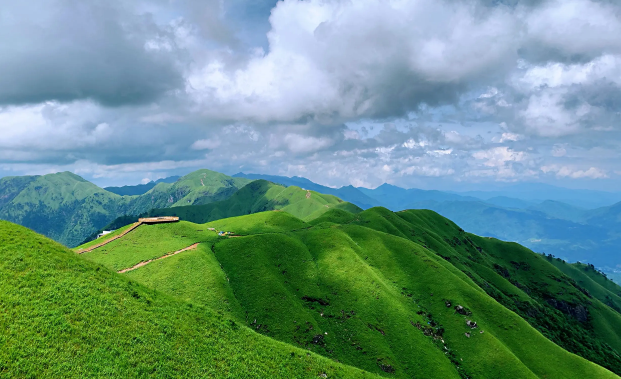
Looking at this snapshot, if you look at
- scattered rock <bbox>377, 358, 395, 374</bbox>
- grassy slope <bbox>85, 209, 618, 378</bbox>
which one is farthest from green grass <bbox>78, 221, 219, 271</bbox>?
scattered rock <bbox>377, 358, 395, 374</bbox>

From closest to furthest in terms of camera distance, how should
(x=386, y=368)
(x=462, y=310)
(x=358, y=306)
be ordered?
(x=386, y=368) → (x=358, y=306) → (x=462, y=310)

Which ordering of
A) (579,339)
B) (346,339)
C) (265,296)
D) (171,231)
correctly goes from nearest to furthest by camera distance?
(346,339) → (265,296) → (171,231) → (579,339)

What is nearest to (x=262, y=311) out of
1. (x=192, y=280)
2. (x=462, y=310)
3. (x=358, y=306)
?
(x=192, y=280)

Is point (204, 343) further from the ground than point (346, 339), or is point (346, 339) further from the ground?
point (204, 343)

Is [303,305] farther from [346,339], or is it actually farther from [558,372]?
[558,372]

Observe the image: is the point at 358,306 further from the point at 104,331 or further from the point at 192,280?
the point at 104,331

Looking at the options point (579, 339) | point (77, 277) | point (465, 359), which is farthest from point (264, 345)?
point (579, 339)

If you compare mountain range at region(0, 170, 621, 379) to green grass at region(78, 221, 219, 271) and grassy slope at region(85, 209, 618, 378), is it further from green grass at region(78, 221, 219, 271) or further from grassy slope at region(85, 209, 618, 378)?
green grass at region(78, 221, 219, 271)
